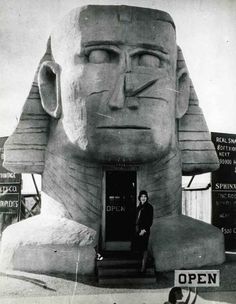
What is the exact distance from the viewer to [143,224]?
564 centimetres

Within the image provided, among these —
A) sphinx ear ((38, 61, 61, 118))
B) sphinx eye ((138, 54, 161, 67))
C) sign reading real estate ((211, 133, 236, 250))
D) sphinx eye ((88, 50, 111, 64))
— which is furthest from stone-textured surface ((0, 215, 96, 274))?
sign reading real estate ((211, 133, 236, 250))

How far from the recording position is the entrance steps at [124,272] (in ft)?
17.3

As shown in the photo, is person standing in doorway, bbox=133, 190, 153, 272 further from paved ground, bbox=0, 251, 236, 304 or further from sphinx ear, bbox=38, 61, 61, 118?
sphinx ear, bbox=38, 61, 61, 118

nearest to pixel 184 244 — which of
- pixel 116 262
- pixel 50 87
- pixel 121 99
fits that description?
pixel 116 262

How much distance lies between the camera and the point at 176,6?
228 inches

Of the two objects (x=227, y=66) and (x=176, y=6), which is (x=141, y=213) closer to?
(x=227, y=66)

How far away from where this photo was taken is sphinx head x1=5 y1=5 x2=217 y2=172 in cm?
570

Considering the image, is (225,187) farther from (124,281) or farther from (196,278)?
(124,281)

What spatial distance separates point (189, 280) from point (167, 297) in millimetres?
435

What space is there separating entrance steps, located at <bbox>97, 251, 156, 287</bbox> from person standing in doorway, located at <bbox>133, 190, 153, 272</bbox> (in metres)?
0.15

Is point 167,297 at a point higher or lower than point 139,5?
lower

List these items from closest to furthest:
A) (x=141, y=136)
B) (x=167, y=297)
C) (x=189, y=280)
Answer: (x=167, y=297) < (x=189, y=280) < (x=141, y=136)

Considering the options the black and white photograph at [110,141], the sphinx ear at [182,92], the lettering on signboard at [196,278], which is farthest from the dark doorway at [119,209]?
the sphinx ear at [182,92]

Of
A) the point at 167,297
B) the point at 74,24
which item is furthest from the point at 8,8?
the point at 167,297
